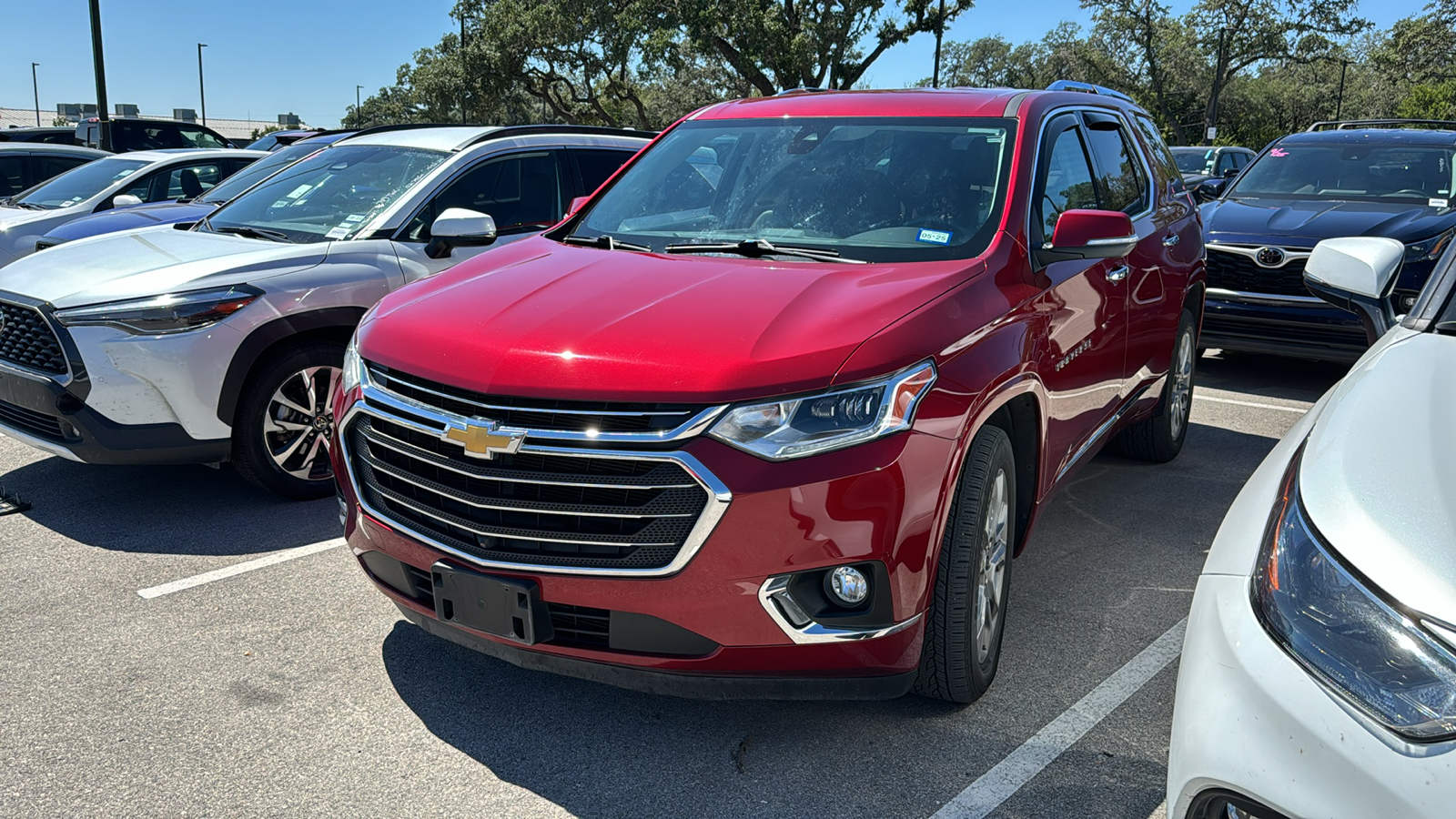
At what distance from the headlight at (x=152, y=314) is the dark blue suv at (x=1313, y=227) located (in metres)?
6.06

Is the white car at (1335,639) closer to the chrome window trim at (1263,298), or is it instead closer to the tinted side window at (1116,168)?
the tinted side window at (1116,168)

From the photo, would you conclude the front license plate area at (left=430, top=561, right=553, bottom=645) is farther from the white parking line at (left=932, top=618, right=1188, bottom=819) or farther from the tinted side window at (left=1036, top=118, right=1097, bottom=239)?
the tinted side window at (left=1036, top=118, right=1097, bottom=239)

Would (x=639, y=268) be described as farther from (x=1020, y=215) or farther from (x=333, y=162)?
(x=333, y=162)

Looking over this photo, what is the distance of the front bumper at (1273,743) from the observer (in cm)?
151

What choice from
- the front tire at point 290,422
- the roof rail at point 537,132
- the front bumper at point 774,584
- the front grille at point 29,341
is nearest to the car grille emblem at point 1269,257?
the roof rail at point 537,132

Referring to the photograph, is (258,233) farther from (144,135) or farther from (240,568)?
(144,135)

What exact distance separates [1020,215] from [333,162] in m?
4.11

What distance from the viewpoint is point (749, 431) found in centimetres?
256

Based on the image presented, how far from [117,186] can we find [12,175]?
3159mm

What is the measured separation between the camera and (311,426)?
509 centimetres

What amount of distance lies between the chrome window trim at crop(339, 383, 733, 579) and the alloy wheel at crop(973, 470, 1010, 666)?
2.91 ft

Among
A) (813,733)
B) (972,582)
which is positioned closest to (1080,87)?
(972,582)

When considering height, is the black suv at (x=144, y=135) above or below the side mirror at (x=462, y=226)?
above

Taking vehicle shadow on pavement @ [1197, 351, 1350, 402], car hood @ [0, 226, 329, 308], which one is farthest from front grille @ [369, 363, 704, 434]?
vehicle shadow on pavement @ [1197, 351, 1350, 402]
